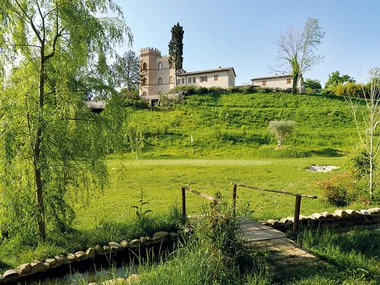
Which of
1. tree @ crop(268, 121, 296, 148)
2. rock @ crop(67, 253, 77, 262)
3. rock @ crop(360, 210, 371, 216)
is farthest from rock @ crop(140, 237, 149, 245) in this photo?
tree @ crop(268, 121, 296, 148)

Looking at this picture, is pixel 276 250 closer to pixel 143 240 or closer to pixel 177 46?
pixel 143 240

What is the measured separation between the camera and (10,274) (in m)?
4.35

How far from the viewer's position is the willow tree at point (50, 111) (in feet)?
16.0

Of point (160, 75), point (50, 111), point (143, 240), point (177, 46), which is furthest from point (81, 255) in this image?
point (160, 75)

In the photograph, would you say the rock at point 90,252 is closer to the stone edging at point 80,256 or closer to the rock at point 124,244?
the stone edging at point 80,256

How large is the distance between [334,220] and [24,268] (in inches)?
251

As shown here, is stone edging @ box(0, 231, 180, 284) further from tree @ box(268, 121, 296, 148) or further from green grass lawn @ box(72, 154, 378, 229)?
tree @ box(268, 121, 296, 148)

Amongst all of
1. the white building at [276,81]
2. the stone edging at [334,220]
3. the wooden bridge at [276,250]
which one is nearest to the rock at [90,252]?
the wooden bridge at [276,250]

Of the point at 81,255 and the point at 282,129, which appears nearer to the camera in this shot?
the point at 81,255

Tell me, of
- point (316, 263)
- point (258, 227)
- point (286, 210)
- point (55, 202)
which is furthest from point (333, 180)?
point (55, 202)

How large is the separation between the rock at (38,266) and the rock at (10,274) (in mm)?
228

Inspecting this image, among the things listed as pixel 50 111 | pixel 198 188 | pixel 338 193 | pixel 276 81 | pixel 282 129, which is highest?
pixel 276 81

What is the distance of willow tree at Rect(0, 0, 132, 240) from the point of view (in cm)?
486

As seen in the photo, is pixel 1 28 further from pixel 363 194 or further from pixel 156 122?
pixel 156 122
